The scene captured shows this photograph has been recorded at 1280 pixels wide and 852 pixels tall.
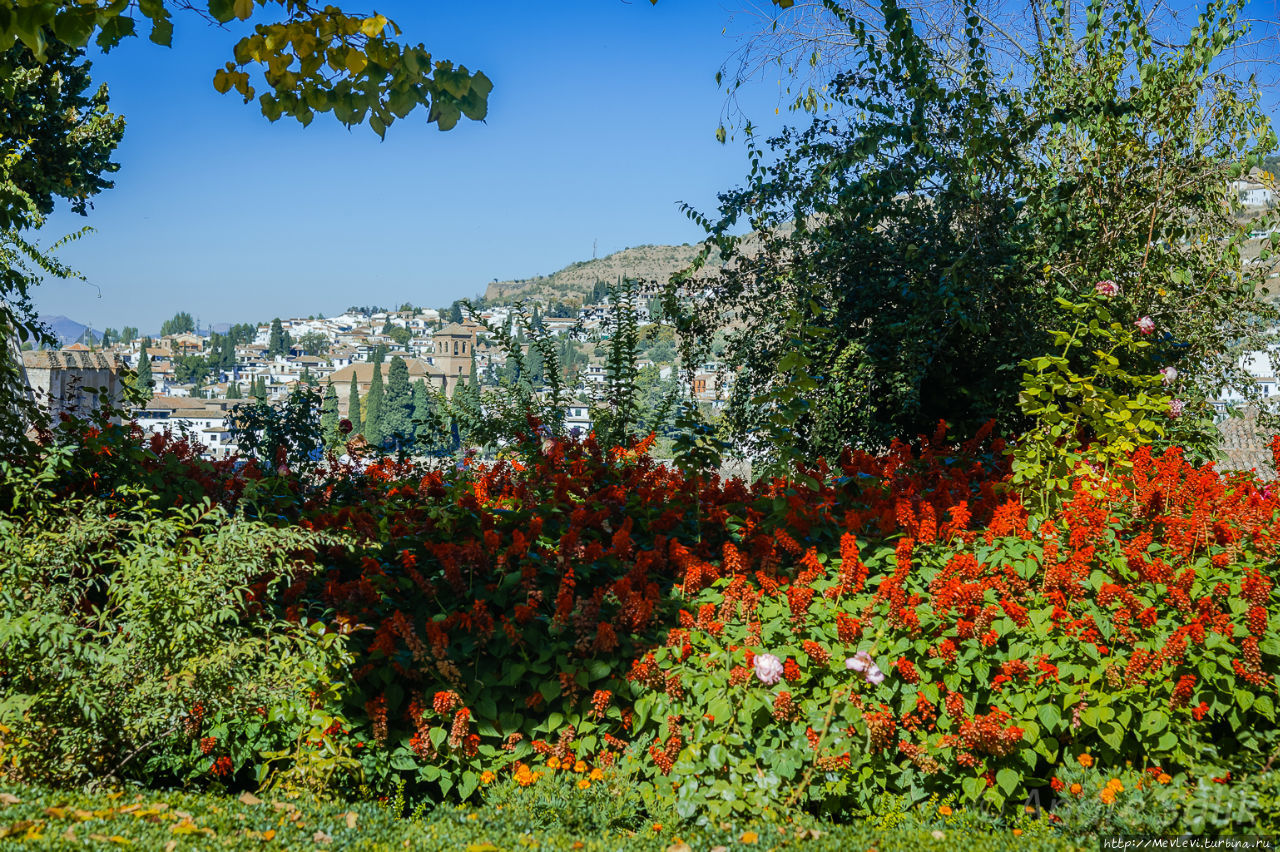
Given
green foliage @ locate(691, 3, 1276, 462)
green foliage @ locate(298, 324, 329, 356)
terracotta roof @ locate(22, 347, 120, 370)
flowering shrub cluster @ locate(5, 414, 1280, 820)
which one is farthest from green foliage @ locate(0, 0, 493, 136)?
green foliage @ locate(298, 324, 329, 356)

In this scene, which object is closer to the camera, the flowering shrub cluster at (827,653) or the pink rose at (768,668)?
the pink rose at (768,668)

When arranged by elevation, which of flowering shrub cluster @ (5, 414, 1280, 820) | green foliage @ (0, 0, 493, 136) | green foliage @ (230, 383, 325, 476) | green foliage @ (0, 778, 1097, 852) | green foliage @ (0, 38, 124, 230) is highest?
green foliage @ (0, 38, 124, 230)

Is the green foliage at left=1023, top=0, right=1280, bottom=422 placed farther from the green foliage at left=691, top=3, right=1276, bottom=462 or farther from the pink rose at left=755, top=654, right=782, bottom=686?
the pink rose at left=755, top=654, right=782, bottom=686

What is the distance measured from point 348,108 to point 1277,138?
5.96 metres

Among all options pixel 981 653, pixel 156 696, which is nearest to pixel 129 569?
pixel 156 696

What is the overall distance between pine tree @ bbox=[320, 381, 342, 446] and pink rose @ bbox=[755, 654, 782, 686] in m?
4.12

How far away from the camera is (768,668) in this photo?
266 cm

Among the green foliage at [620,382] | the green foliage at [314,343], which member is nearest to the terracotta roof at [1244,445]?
the green foliage at [620,382]

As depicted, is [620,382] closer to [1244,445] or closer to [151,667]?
[151,667]

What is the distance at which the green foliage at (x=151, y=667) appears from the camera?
2.76 meters

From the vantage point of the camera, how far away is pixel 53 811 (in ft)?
8.05

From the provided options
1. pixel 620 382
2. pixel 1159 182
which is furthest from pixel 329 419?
pixel 1159 182

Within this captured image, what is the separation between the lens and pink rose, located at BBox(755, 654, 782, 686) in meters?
2.66

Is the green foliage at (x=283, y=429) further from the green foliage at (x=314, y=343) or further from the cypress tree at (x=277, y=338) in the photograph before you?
the cypress tree at (x=277, y=338)
